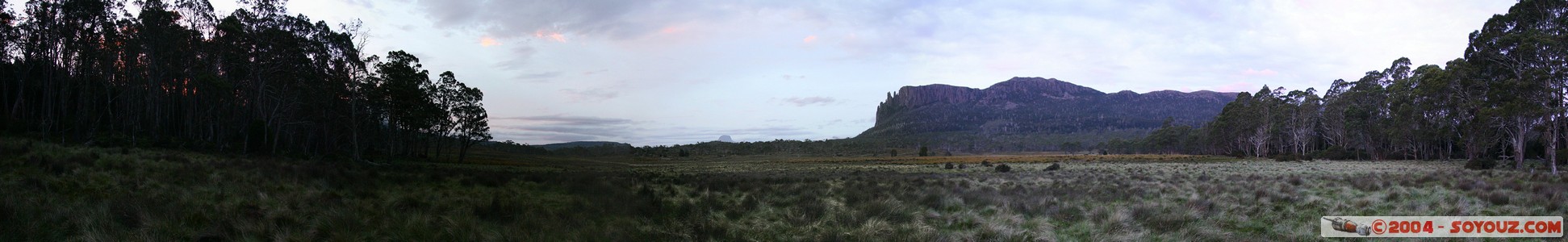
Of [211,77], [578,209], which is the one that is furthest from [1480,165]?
[211,77]

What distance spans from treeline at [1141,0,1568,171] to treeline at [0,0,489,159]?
48112mm

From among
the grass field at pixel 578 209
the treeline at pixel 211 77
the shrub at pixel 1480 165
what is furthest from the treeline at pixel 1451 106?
the treeline at pixel 211 77

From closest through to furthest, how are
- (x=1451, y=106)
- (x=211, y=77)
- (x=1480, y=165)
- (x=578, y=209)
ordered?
(x=578, y=209)
(x=211, y=77)
(x=1480, y=165)
(x=1451, y=106)

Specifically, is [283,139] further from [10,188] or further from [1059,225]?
[1059,225]

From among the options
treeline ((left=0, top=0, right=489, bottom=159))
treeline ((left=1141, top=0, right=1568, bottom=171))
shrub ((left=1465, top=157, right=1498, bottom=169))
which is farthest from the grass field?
shrub ((left=1465, top=157, right=1498, bottom=169))

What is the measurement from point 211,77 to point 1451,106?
62.2 meters

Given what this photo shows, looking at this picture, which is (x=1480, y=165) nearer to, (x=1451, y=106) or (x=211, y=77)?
(x=1451, y=106)

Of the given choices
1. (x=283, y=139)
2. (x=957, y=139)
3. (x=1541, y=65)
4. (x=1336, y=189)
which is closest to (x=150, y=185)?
(x=1336, y=189)

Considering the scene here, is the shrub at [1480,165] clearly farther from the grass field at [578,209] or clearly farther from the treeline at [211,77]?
the treeline at [211,77]

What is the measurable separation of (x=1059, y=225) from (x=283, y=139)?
45010 millimetres

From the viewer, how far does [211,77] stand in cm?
2459

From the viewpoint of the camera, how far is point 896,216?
7.45 meters

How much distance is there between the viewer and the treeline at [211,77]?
27.2m

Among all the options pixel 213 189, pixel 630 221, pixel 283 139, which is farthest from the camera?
pixel 283 139
